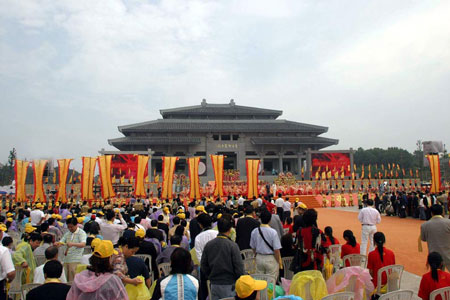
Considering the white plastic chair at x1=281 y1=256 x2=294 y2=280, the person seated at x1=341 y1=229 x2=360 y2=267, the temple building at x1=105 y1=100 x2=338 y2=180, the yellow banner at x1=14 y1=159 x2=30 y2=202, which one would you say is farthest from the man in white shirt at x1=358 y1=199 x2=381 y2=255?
the temple building at x1=105 y1=100 x2=338 y2=180

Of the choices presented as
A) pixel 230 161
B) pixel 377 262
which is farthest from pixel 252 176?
pixel 230 161

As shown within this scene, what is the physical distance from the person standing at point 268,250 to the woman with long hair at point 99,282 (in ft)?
8.09

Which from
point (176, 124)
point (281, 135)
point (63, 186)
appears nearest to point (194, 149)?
point (176, 124)

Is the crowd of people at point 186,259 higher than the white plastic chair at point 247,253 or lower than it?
higher

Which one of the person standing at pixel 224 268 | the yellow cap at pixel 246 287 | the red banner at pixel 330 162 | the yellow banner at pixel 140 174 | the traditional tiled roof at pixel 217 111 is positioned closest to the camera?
the yellow cap at pixel 246 287

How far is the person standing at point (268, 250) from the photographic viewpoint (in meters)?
4.73

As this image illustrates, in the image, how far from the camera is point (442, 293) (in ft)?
11.1

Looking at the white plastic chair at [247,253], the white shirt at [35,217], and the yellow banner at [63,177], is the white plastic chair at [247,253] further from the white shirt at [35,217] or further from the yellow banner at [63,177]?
the yellow banner at [63,177]

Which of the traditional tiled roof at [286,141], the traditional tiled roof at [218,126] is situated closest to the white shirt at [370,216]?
the traditional tiled roof at [286,141]

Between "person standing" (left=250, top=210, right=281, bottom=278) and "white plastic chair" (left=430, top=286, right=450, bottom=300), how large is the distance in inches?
75.9

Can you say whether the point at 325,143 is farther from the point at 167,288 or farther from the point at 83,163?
the point at 167,288

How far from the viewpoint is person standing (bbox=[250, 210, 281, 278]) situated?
4730 mm

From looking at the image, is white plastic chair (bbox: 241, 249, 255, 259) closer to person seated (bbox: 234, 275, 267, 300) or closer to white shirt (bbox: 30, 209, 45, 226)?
person seated (bbox: 234, 275, 267, 300)

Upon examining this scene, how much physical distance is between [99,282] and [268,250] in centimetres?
267
